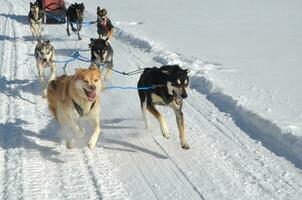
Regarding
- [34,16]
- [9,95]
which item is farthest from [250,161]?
[34,16]

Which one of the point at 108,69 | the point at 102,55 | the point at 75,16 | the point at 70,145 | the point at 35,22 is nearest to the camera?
the point at 70,145

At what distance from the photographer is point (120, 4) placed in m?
18.4

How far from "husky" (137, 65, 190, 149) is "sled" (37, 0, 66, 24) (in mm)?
8969

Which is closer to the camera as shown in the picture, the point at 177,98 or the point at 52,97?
the point at 177,98

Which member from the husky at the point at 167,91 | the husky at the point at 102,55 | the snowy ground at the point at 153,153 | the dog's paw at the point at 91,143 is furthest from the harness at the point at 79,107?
the husky at the point at 102,55

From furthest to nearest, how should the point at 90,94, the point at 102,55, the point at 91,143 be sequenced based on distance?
the point at 102,55, the point at 91,143, the point at 90,94

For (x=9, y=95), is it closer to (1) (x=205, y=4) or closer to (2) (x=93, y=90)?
(2) (x=93, y=90)

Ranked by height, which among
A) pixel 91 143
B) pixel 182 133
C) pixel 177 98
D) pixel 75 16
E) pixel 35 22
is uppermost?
pixel 75 16

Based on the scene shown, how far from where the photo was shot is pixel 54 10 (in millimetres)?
13477

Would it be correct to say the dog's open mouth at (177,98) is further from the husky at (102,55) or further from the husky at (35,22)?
the husky at (35,22)

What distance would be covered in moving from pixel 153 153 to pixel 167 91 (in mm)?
646

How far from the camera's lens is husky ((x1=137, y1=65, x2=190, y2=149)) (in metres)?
4.50

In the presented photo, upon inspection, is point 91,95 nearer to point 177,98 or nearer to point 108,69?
point 177,98

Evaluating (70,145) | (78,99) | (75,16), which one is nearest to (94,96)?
(78,99)
